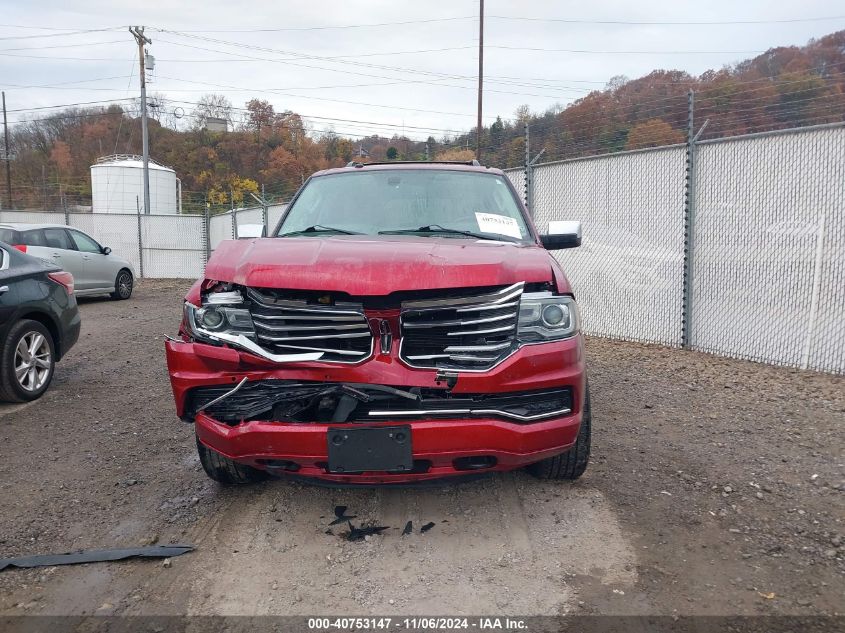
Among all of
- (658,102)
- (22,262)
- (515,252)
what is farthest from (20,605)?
(658,102)

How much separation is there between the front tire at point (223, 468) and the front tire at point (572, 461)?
157cm

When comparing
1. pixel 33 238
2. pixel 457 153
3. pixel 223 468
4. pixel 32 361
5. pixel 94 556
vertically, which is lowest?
pixel 94 556

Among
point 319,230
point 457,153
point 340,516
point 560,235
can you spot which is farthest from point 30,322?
point 457,153

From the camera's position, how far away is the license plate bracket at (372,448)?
3.01m

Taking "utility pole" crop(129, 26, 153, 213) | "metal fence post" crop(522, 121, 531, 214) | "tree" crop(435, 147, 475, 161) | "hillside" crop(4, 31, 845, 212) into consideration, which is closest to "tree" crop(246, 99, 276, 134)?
"hillside" crop(4, 31, 845, 212)

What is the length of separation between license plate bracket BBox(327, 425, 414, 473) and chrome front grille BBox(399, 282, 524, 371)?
0.32 meters

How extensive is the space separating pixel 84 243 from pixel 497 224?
1212cm

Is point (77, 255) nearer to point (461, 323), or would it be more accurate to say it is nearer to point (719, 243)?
point (719, 243)

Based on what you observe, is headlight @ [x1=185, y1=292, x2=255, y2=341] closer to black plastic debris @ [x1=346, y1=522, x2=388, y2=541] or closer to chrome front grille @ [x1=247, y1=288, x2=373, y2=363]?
chrome front grille @ [x1=247, y1=288, x2=373, y2=363]

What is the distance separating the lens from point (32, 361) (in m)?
6.07

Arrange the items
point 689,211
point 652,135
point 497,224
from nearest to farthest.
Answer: point 497,224, point 689,211, point 652,135

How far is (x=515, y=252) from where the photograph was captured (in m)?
3.45

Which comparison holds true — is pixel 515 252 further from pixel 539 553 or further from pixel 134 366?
pixel 134 366

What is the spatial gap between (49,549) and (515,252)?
8.70 ft
